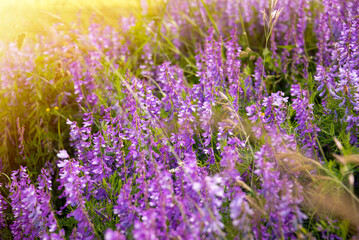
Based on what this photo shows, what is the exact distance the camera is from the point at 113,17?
5.57 metres

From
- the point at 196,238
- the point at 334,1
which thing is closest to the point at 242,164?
the point at 196,238

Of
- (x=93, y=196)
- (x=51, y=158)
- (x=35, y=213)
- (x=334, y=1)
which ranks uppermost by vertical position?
(x=334, y=1)

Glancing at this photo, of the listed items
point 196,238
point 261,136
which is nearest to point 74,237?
point 196,238

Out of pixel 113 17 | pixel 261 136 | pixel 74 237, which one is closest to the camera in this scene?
pixel 74 237

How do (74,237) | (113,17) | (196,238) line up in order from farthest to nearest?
(113,17) < (74,237) < (196,238)

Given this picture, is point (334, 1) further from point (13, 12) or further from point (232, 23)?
point (13, 12)

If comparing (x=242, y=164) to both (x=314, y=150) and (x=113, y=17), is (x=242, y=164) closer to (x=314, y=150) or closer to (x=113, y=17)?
(x=314, y=150)

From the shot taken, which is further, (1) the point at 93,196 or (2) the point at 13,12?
(2) the point at 13,12

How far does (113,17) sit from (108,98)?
2783mm

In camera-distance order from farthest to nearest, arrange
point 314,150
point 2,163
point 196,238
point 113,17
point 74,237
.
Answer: point 113,17
point 2,163
point 314,150
point 74,237
point 196,238

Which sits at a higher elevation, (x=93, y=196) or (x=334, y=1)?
(x=334, y=1)

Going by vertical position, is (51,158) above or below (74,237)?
below

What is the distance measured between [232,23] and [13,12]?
2743 mm

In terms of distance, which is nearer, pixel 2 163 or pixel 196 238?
pixel 196 238
